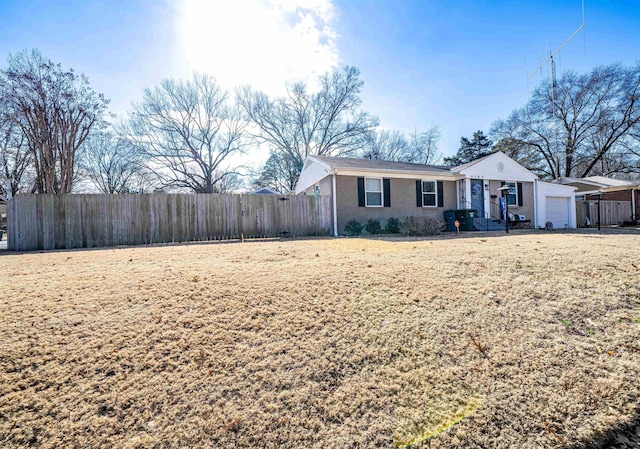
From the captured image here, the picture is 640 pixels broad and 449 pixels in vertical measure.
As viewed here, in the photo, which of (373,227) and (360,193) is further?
(360,193)

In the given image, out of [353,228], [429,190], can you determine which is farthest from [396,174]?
[353,228]

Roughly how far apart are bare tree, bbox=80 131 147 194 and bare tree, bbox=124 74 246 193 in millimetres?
1183

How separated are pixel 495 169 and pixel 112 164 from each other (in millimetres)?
31244

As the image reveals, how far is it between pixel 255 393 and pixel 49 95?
17.5 m

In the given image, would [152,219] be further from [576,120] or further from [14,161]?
[576,120]

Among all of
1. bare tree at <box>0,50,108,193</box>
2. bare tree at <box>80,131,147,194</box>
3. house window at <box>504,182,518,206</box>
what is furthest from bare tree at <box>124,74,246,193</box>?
house window at <box>504,182,518,206</box>

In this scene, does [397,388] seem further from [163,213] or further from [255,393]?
[163,213]

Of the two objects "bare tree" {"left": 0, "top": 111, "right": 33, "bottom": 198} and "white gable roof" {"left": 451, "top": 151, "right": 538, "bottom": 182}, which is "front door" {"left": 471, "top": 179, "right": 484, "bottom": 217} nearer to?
"white gable roof" {"left": 451, "top": 151, "right": 538, "bottom": 182}

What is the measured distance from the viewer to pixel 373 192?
485 inches

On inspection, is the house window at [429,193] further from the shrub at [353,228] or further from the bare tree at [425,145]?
the bare tree at [425,145]

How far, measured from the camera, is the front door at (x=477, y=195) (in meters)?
13.8

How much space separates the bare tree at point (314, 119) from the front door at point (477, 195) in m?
14.4

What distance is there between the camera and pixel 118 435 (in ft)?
4.99

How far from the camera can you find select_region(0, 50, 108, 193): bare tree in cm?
1185
